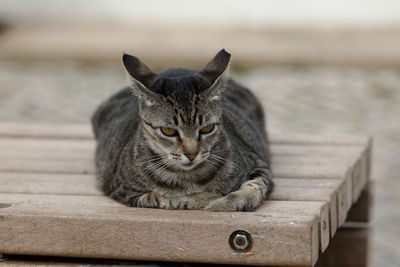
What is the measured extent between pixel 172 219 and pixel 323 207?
2.23 ft

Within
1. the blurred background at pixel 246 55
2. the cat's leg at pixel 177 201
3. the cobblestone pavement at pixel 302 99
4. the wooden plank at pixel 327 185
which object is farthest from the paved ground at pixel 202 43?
the cat's leg at pixel 177 201

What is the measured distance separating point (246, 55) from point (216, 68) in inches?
297

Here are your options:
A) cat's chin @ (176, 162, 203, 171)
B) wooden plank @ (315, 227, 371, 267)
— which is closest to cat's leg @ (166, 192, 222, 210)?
cat's chin @ (176, 162, 203, 171)

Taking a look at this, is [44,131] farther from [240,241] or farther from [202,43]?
[202,43]

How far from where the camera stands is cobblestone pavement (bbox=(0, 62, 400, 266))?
22.1 ft

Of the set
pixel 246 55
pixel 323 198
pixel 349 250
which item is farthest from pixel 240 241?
pixel 246 55

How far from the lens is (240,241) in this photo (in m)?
3.11

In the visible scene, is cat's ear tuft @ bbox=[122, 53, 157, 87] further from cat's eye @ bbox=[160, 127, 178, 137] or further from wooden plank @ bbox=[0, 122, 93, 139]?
wooden plank @ bbox=[0, 122, 93, 139]

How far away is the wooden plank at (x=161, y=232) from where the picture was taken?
10.1 feet

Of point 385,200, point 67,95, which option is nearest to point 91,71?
point 67,95

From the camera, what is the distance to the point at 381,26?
12.3 metres

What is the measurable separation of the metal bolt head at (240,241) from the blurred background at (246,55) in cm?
289

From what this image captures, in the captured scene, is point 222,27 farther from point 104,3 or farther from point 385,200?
point 385,200

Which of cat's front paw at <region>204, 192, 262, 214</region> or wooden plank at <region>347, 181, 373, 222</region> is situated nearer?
cat's front paw at <region>204, 192, 262, 214</region>
